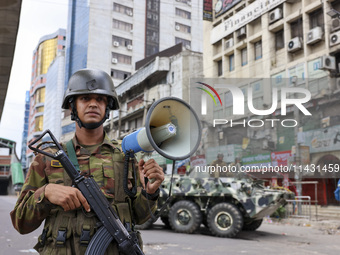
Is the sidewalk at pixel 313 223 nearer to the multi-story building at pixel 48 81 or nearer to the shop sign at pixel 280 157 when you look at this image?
the shop sign at pixel 280 157

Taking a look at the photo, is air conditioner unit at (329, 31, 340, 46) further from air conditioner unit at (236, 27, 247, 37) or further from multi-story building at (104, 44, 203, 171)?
multi-story building at (104, 44, 203, 171)

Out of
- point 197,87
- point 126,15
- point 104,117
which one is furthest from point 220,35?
point 126,15

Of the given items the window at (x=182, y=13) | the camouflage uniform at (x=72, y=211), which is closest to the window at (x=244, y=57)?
the camouflage uniform at (x=72, y=211)

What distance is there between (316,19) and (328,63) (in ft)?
9.36

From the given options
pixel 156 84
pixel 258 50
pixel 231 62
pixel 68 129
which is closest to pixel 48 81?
pixel 68 129

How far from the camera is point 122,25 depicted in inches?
1736

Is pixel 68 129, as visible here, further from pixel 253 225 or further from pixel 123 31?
pixel 253 225

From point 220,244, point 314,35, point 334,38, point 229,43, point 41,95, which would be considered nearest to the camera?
point 220,244

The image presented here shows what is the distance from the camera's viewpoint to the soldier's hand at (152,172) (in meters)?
1.85

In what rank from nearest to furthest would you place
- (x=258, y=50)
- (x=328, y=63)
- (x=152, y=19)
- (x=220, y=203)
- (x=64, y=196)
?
1. (x=64, y=196)
2. (x=220, y=203)
3. (x=328, y=63)
4. (x=258, y=50)
5. (x=152, y=19)

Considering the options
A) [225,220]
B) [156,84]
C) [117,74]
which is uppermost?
[117,74]

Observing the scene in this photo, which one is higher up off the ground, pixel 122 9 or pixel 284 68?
pixel 122 9

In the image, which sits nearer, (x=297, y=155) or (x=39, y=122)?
(x=297, y=155)

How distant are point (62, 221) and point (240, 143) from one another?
1870cm
